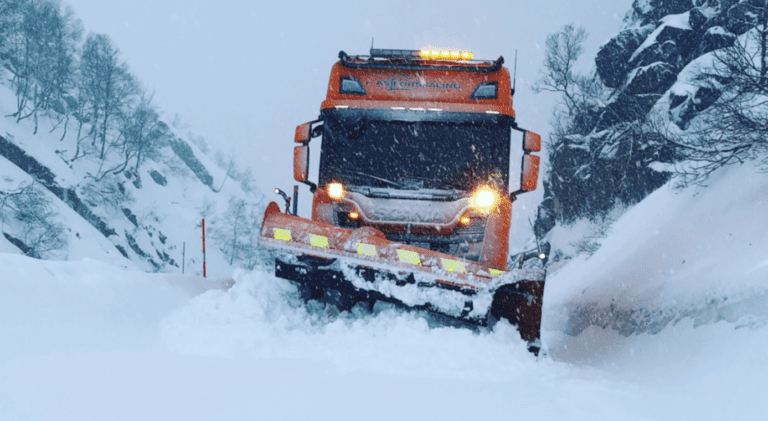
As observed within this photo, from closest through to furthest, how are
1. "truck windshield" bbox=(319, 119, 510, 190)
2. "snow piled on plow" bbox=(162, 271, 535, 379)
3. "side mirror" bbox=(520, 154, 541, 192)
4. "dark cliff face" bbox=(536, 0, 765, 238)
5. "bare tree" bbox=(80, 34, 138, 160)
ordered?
"snow piled on plow" bbox=(162, 271, 535, 379), "truck windshield" bbox=(319, 119, 510, 190), "side mirror" bbox=(520, 154, 541, 192), "dark cliff face" bbox=(536, 0, 765, 238), "bare tree" bbox=(80, 34, 138, 160)

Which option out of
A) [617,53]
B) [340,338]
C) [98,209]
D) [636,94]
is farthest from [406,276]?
[98,209]

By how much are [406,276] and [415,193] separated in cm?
144

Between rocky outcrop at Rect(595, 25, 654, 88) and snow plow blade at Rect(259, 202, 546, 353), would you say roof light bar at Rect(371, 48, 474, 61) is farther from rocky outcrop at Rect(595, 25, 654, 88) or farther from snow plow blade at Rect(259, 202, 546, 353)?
rocky outcrop at Rect(595, 25, 654, 88)

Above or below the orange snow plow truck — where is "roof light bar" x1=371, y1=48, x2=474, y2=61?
above

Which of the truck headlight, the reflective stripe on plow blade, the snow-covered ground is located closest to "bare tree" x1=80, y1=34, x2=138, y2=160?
the snow-covered ground

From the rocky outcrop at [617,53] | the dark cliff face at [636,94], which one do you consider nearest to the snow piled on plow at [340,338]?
the dark cliff face at [636,94]

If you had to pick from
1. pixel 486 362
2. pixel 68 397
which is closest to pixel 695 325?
pixel 486 362

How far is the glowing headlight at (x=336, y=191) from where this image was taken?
20.5 ft

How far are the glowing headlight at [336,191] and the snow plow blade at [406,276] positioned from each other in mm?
889

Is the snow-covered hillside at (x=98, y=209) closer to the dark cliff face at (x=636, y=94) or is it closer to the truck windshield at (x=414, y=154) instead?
the dark cliff face at (x=636, y=94)

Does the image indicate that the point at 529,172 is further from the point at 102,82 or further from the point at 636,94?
the point at 102,82

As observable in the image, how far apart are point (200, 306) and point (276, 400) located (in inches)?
78.0

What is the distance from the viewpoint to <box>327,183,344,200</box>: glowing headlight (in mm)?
6260

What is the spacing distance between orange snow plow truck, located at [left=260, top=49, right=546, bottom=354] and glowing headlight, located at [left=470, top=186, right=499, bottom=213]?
0.01 meters
